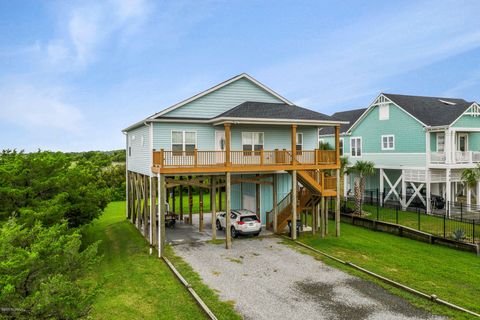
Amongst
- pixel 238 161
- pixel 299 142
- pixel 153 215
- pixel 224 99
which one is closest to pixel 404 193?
pixel 299 142

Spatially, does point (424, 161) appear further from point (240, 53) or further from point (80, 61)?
point (80, 61)

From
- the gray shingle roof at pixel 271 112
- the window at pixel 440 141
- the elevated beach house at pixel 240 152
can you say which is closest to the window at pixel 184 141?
the elevated beach house at pixel 240 152

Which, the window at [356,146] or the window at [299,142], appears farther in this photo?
the window at [356,146]

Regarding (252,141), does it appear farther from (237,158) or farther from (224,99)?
(224,99)

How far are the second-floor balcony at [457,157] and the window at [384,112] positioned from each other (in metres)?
6.06

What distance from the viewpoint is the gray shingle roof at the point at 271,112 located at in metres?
22.0

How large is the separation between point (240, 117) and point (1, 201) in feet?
43.3

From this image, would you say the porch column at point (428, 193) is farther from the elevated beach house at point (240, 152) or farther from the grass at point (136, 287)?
the grass at point (136, 287)

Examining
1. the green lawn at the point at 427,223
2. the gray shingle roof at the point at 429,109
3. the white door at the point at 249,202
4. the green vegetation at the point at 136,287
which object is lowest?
the green vegetation at the point at 136,287

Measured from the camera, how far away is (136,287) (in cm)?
1467

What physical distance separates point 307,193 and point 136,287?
13.2m

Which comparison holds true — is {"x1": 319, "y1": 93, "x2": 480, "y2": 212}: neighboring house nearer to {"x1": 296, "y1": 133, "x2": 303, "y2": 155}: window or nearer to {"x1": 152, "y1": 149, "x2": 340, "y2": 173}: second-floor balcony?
{"x1": 152, "y1": 149, "x2": 340, "y2": 173}: second-floor balcony

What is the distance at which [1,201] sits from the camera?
18344mm

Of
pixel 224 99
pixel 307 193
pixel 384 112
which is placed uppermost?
pixel 384 112
